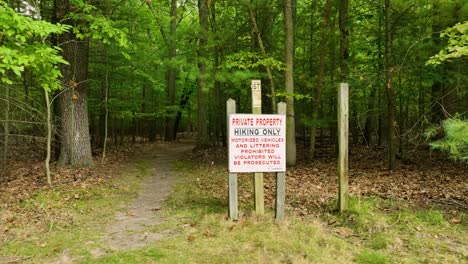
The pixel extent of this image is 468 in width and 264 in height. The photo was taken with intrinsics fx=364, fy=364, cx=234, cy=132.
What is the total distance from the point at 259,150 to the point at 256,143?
13cm

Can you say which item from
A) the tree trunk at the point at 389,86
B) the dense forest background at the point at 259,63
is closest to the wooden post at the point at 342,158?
the dense forest background at the point at 259,63

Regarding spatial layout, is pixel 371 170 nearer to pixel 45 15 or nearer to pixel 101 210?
pixel 101 210

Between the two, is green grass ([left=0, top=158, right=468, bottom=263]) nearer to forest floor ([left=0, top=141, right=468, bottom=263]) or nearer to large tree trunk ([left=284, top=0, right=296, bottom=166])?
forest floor ([left=0, top=141, right=468, bottom=263])

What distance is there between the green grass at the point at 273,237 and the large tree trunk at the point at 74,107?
406 cm

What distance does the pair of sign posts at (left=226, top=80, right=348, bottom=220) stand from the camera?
6.10 meters

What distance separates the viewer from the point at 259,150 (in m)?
6.20

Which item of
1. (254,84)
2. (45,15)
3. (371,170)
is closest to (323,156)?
(371,170)

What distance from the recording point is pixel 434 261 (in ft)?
15.1

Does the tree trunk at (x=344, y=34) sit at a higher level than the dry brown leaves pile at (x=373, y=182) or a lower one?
higher

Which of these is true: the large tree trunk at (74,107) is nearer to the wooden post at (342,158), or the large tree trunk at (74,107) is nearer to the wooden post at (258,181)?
the wooden post at (258,181)

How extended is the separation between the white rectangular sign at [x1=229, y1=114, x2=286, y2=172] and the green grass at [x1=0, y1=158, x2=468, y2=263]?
88 centimetres

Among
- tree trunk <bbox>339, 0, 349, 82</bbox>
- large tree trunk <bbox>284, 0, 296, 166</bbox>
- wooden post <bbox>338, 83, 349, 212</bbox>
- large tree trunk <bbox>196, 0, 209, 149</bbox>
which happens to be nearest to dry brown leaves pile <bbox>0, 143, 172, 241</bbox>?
large tree trunk <bbox>196, 0, 209, 149</bbox>

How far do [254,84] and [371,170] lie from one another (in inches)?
244

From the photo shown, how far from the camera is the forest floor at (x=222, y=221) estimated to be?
4816 millimetres
